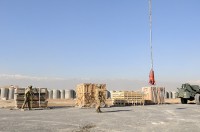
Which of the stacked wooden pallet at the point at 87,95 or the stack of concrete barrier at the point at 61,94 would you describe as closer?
the stacked wooden pallet at the point at 87,95

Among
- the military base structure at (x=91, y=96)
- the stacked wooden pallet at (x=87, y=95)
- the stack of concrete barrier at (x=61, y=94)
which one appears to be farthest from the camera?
the stack of concrete barrier at (x=61, y=94)

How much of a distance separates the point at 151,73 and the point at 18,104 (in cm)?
1148

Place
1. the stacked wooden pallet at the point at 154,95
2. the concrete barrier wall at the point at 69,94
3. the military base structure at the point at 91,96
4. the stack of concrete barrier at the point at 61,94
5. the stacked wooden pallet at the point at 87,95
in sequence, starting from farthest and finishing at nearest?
the concrete barrier wall at the point at 69,94, the stack of concrete barrier at the point at 61,94, the stacked wooden pallet at the point at 154,95, the stacked wooden pallet at the point at 87,95, the military base structure at the point at 91,96

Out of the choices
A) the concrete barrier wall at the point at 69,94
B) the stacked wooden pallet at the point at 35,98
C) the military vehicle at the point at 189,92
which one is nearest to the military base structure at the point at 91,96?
the stacked wooden pallet at the point at 35,98

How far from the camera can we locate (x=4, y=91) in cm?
4131

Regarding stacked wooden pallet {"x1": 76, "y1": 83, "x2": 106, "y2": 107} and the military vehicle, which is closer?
stacked wooden pallet {"x1": 76, "y1": 83, "x2": 106, "y2": 107}

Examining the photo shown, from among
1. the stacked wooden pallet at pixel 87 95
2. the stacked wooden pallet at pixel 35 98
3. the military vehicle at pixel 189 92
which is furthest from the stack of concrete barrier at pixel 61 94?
the stacked wooden pallet at pixel 35 98

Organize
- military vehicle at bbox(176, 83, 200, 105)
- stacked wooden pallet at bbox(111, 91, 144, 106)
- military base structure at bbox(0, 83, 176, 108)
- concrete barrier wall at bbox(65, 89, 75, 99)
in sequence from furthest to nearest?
1. concrete barrier wall at bbox(65, 89, 75, 99)
2. military vehicle at bbox(176, 83, 200, 105)
3. stacked wooden pallet at bbox(111, 91, 144, 106)
4. military base structure at bbox(0, 83, 176, 108)

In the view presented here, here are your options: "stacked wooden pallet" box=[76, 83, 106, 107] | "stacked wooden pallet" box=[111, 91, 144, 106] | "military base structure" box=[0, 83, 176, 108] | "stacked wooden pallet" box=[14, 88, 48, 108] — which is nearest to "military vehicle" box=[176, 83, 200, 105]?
"military base structure" box=[0, 83, 176, 108]

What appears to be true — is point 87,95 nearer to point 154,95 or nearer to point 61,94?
point 154,95

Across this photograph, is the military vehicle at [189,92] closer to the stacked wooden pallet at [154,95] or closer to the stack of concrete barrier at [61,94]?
the stacked wooden pallet at [154,95]

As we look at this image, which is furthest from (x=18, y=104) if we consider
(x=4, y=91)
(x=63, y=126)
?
(x=4, y=91)

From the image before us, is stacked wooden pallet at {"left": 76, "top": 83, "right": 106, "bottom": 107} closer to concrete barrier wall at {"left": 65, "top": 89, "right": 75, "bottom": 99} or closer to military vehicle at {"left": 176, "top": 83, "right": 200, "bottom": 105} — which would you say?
military vehicle at {"left": 176, "top": 83, "right": 200, "bottom": 105}

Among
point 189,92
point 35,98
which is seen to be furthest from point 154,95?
point 35,98
